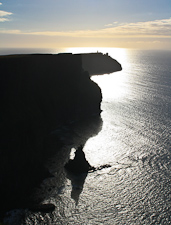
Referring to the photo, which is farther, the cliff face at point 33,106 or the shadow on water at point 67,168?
the shadow on water at point 67,168

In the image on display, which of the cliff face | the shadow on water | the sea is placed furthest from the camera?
the shadow on water

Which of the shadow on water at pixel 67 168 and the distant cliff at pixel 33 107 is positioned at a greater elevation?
the distant cliff at pixel 33 107

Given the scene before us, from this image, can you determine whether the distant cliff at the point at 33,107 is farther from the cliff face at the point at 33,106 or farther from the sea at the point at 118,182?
the sea at the point at 118,182

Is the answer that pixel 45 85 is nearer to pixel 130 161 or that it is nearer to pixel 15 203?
pixel 130 161

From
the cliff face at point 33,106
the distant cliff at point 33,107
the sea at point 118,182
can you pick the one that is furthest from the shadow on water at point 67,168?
the cliff face at point 33,106

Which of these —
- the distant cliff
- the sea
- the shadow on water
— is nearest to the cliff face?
the distant cliff

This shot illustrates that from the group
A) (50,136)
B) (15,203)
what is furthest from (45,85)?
(15,203)

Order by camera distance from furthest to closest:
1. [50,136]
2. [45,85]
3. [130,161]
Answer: [45,85], [50,136], [130,161]

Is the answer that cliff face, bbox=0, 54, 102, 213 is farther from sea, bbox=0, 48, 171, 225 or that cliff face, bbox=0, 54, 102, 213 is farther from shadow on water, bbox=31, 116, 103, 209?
sea, bbox=0, 48, 171, 225
